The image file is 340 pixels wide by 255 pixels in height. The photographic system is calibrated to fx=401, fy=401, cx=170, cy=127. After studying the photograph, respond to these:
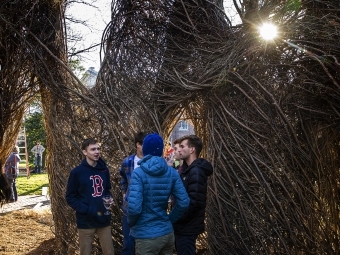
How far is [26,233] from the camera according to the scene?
695 cm

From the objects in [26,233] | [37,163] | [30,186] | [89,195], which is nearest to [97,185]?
[89,195]

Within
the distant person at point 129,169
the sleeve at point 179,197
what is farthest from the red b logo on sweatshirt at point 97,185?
the sleeve at point 179,197

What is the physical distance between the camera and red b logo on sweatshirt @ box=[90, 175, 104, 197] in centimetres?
408

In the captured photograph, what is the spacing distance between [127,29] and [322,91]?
2.77 meters

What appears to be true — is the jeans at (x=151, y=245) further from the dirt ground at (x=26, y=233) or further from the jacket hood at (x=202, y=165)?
the dirt ground at (x=26, y=233)

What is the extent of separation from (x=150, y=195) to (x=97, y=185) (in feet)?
4.06

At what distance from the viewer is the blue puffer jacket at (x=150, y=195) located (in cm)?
300

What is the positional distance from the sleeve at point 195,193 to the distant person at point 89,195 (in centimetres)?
101

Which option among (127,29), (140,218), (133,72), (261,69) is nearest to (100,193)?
(140,218)

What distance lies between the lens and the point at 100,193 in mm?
4117

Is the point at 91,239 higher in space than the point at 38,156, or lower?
lower

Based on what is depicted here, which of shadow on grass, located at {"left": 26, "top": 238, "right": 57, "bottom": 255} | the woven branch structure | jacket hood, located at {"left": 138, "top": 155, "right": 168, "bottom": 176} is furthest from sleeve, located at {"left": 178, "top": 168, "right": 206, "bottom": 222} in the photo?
shadow on grass, located at {"left": 26, "top": 238, "right": 57, "bottom": 255}

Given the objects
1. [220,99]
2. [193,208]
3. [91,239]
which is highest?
[220,99]

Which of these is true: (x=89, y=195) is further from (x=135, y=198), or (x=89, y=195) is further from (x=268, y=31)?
(x=268, y=31)
